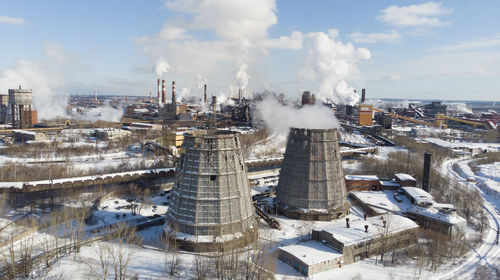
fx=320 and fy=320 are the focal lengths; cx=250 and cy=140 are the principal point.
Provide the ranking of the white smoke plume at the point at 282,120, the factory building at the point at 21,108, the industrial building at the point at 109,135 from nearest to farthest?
1. the white smoke plume at the point at 282,120
2. the industrial building at the point at 109,135
3. the factory building at the point at 21,108

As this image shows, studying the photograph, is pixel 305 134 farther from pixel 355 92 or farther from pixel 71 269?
pixel 355 92

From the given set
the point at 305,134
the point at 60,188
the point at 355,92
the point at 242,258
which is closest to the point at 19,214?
the point at 60,188

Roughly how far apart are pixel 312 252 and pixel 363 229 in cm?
516

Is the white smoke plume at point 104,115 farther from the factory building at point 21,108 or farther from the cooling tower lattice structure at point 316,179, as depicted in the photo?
the cooling tower lattice structure at point 316,179

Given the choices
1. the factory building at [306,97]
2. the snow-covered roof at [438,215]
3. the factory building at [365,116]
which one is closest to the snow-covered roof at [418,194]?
the snow-covered roof at [438,215]

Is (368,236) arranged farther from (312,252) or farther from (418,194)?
(418,194)

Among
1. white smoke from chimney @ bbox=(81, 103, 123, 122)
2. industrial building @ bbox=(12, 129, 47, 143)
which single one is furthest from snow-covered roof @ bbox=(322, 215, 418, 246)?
white smoke from chimney @ bbox=(81, 103, 123, 122)

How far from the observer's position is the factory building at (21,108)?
3236 inches

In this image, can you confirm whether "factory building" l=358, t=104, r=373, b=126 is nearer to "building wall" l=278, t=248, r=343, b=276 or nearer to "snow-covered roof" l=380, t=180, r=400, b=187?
"snow-covered roof" l=380, t=180, r=400, b=187

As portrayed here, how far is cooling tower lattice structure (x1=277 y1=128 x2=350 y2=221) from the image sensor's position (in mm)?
28922

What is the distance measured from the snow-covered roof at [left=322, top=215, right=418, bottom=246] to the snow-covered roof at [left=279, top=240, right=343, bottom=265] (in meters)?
1.04

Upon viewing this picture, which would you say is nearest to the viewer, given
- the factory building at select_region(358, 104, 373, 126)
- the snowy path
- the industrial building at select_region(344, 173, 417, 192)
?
the snowy path

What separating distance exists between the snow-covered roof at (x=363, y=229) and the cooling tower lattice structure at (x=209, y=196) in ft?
21.7

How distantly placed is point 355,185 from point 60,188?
33574 millimetres
